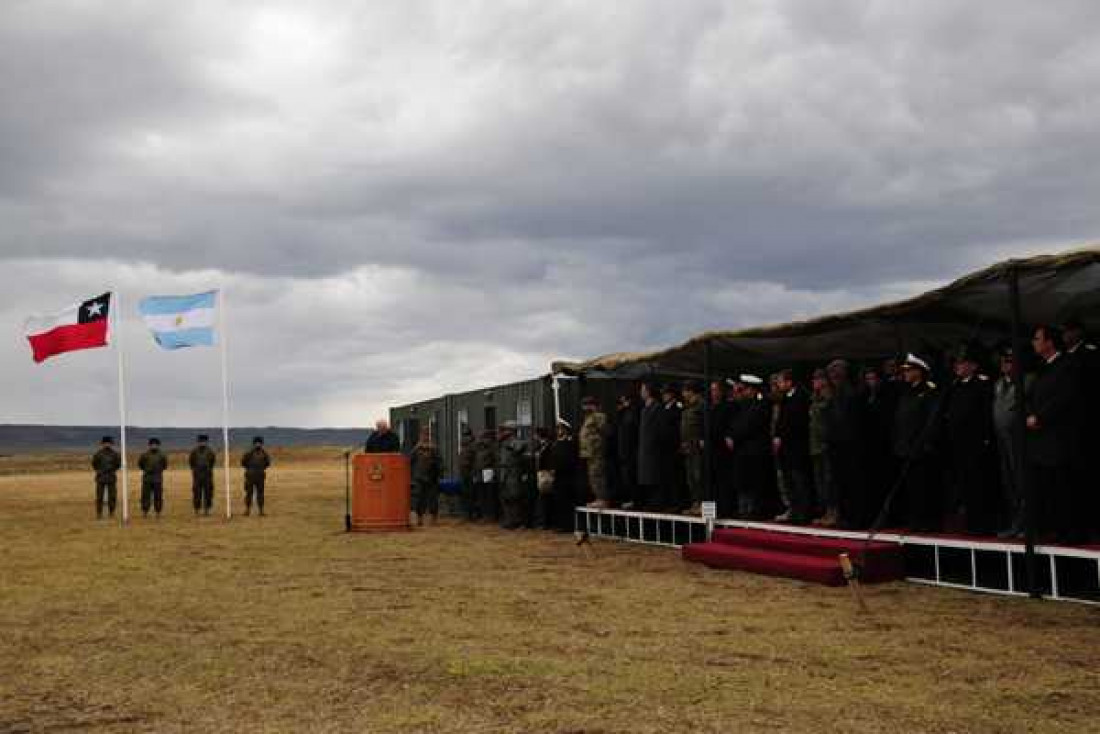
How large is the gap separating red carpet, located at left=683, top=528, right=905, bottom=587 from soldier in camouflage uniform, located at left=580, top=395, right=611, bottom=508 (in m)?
3.90

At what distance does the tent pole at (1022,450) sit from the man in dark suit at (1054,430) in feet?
0.23

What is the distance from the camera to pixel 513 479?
62.3ft

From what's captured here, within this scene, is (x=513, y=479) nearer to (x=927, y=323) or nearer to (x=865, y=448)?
(x=865, y=448)

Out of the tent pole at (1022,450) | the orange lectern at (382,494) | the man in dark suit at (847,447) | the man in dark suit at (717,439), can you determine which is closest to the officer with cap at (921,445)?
the man in dark suit at (847,447)

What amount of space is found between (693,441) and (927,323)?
3994 mm

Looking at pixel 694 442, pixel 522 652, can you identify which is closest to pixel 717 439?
pixel 694 442

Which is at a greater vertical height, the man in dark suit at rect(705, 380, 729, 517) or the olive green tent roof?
the olive green tent roof

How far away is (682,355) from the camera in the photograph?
15289 millimetres

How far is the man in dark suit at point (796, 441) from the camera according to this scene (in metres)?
12.7

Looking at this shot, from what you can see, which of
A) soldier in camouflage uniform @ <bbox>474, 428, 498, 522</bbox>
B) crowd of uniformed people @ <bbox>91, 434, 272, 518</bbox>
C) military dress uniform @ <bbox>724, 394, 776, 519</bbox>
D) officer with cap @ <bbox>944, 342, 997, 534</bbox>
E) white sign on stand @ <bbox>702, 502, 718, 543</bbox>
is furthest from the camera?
crowd of uniformed people @ <bbox>91, 434, 272, 518</bbox>

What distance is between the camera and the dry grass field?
5.74m

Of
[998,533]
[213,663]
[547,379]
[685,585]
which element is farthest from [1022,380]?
[547,379]

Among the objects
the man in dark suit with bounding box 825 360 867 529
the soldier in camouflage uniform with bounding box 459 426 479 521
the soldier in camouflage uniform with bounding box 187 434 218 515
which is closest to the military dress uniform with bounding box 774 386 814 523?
the man in dark suit with bounding box 825 360 867 529

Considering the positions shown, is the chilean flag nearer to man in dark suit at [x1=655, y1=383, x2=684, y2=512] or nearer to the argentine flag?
the argentine flag
